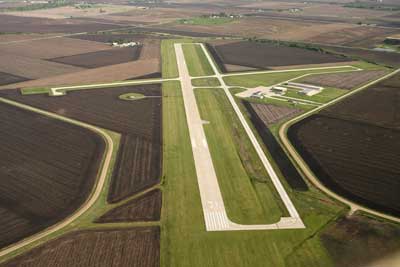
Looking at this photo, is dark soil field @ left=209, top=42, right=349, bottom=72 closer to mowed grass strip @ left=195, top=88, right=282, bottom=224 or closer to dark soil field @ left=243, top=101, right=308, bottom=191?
dark soil field @ left=243, top=101, right=308, bottom=191

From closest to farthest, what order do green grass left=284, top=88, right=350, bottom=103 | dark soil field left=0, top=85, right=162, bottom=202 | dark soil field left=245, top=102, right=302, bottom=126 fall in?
dark soil field left=0, top=85, right=162, bottom=202
dark soil field left=245, top=102, right=302, bottom=126
green grass left=284, top=88, right=350, bottom=103

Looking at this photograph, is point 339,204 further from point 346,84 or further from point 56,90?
point 56,90

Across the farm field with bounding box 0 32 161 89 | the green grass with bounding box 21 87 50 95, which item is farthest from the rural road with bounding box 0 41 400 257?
the farm field with bounding box 0 32 161 89

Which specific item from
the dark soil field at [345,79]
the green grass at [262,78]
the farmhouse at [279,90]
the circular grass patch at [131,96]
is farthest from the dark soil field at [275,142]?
the dark soil field at [345,79]

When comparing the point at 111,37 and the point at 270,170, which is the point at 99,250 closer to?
the point at 270,170

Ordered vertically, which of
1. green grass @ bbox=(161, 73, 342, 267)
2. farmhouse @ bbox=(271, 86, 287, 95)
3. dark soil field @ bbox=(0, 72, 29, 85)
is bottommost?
green grass @ bbox=(161, 73, 342, 267)

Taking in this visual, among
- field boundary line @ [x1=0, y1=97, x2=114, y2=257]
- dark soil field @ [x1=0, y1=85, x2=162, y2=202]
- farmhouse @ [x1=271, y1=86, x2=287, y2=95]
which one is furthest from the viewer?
farmhouse @ [x1=271, y1=86, x2=287, y2=95]

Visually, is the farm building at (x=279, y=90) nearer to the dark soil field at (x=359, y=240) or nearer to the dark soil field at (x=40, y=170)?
the dark soil field at (x=40, y=170)
